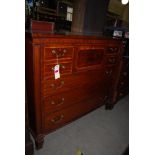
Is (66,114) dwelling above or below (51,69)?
below

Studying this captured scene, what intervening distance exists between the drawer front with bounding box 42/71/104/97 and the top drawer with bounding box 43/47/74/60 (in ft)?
0.68

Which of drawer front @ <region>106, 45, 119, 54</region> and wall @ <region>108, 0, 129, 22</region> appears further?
wall @ <region>108, 0, 129, 22</region>

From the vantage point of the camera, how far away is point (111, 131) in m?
1.75

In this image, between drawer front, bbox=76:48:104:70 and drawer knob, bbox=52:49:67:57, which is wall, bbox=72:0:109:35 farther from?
drawer knob, bbox=52:49:67:57

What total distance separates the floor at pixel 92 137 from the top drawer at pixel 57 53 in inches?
35.7

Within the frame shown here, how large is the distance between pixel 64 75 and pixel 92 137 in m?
0.83

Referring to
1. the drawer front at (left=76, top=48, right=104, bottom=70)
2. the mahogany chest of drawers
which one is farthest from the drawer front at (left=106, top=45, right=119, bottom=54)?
the drawer front at (left=76, top=48, right=104, bottom=70)

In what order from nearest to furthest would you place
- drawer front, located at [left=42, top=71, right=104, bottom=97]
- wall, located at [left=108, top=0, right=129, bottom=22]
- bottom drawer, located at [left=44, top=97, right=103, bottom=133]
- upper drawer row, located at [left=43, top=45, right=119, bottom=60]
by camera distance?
upper drawer row, located at [left=43, top=45, right=119, bottom=60] → drawer front, located at [left=42, top=71, right=104, bottom=97] → bottom drawer, located at [left=44, top=97, right=103, bottom=133] → wall, located at [left=108, top=0, right=129, bottom=22]

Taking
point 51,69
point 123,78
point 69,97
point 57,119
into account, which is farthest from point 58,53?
point 123,78

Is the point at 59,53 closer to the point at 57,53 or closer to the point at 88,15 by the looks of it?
the point at 57,53

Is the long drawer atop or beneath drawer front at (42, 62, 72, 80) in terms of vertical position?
atop

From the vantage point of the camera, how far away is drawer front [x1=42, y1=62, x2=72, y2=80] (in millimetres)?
1151

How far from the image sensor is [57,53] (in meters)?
1.17
